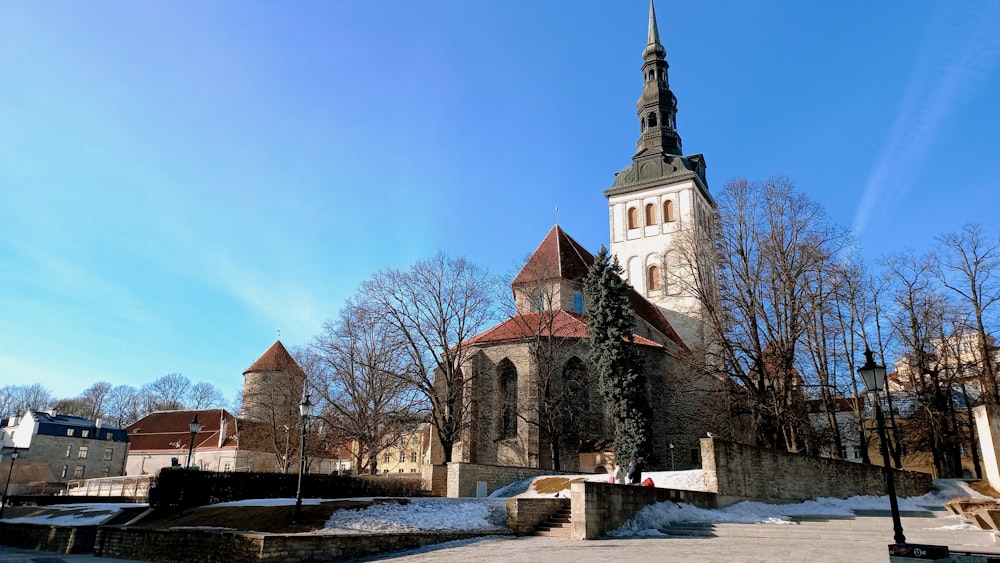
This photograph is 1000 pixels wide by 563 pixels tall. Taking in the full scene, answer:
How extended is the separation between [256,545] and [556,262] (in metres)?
28.3

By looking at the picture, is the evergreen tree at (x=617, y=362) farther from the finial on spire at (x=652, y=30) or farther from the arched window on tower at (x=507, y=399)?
the finial on spire at (x=652, y=30)

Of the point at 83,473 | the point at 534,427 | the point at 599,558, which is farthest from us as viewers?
the point at 83,473

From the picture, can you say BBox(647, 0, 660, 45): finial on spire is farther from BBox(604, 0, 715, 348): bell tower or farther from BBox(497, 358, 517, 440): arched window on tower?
BBox(497, 358, 517, 440): arched window on tower

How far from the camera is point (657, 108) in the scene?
154 ft

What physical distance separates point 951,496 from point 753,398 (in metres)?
7.29

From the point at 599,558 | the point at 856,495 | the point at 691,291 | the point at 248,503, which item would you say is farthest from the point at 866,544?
the point at 691,291

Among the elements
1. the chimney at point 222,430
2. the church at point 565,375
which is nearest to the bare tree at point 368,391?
the church at point 565,375

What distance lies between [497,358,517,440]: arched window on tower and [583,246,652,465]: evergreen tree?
4885 mm

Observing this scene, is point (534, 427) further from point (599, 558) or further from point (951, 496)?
point (599, 558)

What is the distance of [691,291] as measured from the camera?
27859mm

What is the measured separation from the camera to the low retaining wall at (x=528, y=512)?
16531 mm

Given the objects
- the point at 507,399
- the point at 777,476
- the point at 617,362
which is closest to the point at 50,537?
the point at 507,399

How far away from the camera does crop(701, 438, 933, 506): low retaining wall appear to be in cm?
1817

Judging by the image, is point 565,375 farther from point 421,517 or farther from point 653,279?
point 421,517
